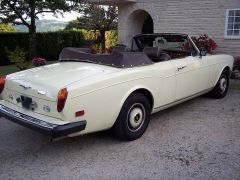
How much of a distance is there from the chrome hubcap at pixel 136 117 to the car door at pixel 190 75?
34.9 inches

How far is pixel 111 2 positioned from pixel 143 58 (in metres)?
8.95

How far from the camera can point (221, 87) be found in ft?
21.9

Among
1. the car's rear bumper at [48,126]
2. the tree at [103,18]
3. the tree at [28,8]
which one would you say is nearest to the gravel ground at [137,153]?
the car's rear bumper at [48,126]

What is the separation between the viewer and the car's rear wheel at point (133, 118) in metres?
4.16

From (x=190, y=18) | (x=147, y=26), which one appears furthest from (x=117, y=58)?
(x=147, y=26)

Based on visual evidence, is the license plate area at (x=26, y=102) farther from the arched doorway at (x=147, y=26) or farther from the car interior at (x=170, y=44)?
the arched doorway at (x=147, y=26)

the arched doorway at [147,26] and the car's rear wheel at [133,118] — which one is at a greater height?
the arched doorway at [147,26]

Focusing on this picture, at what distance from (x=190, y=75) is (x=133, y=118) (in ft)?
5.24

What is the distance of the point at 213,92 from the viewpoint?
6.62 metres

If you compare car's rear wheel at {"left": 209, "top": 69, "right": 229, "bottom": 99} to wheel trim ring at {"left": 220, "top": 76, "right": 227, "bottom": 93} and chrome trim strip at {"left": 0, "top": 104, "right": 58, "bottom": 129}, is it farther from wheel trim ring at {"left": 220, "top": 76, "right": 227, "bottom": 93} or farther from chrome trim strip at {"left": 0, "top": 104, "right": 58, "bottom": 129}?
chrome trim strip at {"left": 0, "top": 104, "right": 58, "bottom": 129}

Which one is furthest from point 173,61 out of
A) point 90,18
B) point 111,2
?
point 90,18

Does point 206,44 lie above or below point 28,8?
below

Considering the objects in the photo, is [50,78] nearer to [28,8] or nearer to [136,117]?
[136,117]

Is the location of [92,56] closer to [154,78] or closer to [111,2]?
[154,78]
